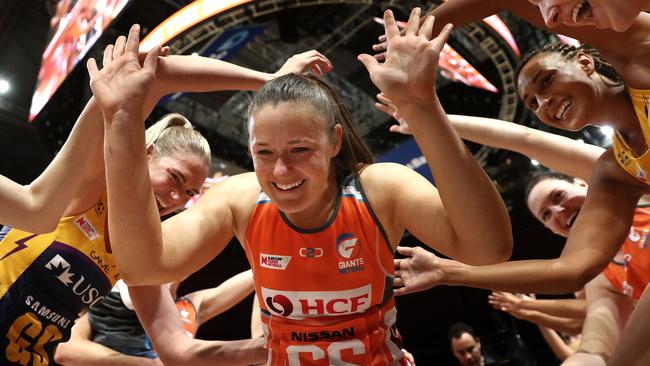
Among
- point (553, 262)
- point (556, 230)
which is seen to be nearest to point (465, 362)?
point (556, 230)

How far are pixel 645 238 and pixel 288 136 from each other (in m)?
2.19

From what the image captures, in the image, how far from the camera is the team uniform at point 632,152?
1.83 metres

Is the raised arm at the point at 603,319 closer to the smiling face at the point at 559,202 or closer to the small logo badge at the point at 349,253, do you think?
the smiling face at the point at 559,202

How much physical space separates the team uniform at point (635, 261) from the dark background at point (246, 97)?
293 cm

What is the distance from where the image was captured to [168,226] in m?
1.52

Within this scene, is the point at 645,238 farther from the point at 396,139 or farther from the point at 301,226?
the point at 396,139

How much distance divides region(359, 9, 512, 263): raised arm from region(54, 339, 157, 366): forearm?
1974mm

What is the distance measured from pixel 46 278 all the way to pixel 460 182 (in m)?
1.57

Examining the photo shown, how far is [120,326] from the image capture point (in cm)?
296

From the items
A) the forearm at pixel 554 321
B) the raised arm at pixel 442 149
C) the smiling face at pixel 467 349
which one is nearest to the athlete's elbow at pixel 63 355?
the raised arm at pixel 442 149

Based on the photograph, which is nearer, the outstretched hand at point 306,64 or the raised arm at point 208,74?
the raised arm at point 208,74

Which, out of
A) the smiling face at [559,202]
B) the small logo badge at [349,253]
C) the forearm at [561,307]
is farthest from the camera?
the forearm at [561,307]

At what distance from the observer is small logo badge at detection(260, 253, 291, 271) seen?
1547 millimetres

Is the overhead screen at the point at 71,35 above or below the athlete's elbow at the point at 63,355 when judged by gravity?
above
